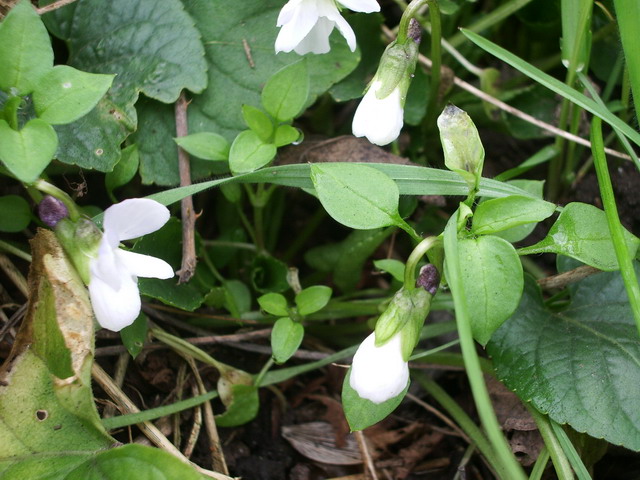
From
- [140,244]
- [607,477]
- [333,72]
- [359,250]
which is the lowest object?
[607,477]

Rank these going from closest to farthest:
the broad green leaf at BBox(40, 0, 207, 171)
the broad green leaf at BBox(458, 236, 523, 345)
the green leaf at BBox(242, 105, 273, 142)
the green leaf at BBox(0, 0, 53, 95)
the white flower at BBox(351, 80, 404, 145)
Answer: the broad green leaf at BBox(458, 236, 523, 345)
the green leaf at BBox(0, 0, 53, 95)
the white flower at BBox(351, 80, 404, 145)
the green leaf at BBox(242, 105, 273, 142)
the broad green leaf at BBox(40, 0, 207, 171)

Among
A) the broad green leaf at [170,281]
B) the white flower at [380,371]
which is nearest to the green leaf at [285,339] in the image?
the broad green leaf at [170,281]

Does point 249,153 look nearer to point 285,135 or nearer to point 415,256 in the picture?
point 285,135

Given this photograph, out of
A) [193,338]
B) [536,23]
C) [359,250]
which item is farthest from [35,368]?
[536,23]

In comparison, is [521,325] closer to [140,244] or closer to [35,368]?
[140,244]

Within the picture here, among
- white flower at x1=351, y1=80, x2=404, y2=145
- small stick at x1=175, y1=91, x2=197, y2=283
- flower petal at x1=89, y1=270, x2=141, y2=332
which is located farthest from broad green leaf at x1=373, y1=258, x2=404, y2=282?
flower petal at x1=89, y1=270, x2=141, y2=332

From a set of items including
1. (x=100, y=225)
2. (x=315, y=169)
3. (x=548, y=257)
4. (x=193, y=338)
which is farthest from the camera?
(x=548, y=257)

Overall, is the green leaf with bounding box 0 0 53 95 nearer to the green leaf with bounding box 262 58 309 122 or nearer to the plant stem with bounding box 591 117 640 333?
the green leaf with bounding box 262 58 309 122

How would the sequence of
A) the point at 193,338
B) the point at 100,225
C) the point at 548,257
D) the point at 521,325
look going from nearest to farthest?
the point at 100,225 < the point at 521,325 < the point at 193,338 < the point at 548,257
